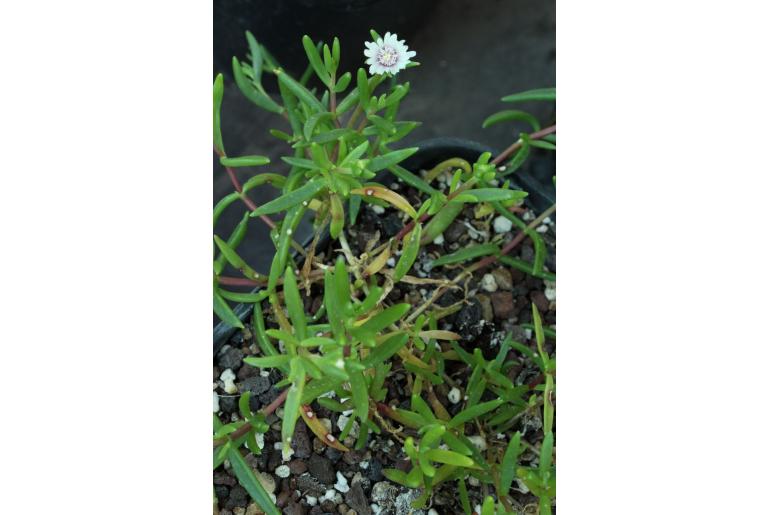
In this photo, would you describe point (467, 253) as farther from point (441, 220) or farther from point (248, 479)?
point (248, 479)

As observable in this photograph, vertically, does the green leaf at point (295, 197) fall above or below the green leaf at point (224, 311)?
above

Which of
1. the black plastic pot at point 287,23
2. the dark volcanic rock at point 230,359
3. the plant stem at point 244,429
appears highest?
the black plastic pot at point 287,23

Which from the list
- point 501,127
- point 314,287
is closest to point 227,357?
point 314,287

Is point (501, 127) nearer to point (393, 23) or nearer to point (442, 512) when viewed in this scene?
point (393, 23)

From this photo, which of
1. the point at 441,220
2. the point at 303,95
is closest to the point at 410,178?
the point at 441,220

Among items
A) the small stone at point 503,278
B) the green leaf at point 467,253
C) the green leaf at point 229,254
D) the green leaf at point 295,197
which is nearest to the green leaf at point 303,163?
the green leaf at point 295,197

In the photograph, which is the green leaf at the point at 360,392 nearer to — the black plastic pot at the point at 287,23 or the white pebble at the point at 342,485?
the white pebble at the point at 342,485

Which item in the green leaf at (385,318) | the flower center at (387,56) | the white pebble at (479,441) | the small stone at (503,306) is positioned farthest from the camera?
the small stone at (503,306)

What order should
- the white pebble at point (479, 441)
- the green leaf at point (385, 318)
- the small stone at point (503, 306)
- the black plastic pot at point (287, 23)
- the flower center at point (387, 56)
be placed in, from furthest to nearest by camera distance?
1. the black plastic pot at point (287, 23)
2. the small stone at point (503, 306)
3. the white pebble at point (479, 441)
4. the flower center at point (387, 56)
5. the green leaf at point (385, 318)
